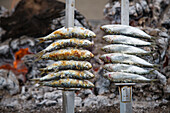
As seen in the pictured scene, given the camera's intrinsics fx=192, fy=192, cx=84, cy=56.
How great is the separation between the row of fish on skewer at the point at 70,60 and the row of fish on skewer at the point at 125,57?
478 millimetres

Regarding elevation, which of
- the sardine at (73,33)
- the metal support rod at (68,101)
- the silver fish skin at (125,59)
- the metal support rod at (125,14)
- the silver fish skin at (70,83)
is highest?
the metal support rod at (125,14)

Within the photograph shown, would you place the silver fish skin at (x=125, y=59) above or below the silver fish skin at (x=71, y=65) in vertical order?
above

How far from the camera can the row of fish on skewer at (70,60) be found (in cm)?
432

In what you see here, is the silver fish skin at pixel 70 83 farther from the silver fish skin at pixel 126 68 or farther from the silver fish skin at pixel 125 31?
the silver fish skin at pixel 125 31

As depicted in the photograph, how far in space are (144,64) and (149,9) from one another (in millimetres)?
8246

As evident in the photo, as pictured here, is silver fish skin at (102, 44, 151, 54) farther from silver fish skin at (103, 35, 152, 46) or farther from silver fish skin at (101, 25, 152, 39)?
silver fish skin at (101, 25, 152, 39)

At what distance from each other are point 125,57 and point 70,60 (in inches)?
49.1

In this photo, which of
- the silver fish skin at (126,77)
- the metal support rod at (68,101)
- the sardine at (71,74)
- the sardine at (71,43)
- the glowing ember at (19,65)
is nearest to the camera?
the silver fish skin at (126,77)

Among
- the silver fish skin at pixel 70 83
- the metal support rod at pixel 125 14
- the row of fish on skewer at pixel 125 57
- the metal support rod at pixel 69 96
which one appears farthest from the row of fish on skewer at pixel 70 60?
the metal support rod at pixel 125 14

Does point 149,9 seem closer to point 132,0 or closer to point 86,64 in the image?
point 132,0

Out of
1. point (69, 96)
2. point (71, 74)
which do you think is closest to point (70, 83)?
point (71, 74)

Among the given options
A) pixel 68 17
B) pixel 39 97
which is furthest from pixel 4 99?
pixel 68 17

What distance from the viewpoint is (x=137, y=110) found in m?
7.84

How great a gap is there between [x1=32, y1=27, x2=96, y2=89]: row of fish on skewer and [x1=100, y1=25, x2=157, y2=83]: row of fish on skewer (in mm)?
478
